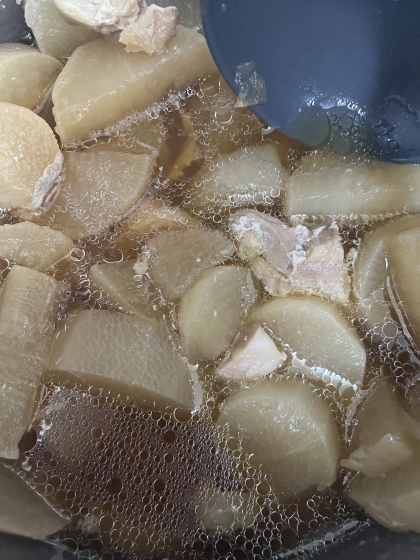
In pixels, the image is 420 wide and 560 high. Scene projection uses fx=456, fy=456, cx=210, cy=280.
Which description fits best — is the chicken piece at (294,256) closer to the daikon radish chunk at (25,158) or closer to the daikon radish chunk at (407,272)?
the daikon radish chunk at (407,272)

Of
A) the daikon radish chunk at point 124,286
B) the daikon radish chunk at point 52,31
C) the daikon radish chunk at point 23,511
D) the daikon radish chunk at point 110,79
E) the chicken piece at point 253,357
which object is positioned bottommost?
the daikon radish chunk at point 23,511

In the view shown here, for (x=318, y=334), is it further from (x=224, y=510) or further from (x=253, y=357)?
(x=224, y=510)

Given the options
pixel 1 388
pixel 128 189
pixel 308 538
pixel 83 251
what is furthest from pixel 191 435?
pixel 128 189

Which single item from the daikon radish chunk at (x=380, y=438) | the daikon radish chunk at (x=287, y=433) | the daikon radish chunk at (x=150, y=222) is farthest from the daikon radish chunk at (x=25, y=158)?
the daikon radish chunk at (x=380, y=438)

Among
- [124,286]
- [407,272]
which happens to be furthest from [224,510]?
[407,272]

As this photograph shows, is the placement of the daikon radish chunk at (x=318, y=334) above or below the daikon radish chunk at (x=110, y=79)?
below

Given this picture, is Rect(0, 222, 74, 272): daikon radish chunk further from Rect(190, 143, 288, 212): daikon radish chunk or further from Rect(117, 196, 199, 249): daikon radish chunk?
Rect(190, 143, 288, 212): daikon radish chunk
